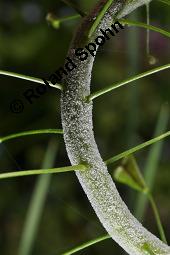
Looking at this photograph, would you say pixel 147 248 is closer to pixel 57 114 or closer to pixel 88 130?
pixel 88 130

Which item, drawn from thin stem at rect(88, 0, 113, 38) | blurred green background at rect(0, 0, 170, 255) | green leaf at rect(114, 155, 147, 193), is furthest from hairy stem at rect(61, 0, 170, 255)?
blurred green background at rect(0, 0, 170, 255)

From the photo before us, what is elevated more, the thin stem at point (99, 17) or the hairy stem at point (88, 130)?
the thin stem at point (99, 17)

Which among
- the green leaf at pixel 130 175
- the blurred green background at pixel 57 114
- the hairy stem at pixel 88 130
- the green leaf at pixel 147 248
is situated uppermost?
the blurred green background at pixel 57 114

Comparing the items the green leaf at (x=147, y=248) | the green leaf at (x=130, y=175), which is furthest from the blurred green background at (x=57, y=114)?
the green leaf at (x=147, y=248)

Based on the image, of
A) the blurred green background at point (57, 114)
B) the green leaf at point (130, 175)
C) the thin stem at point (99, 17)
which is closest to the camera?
the thin stem at point (99, 17)

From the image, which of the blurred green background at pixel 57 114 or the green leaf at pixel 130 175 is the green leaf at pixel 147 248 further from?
the blurred green background at pixel 57 114

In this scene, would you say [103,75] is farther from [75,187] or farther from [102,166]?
[102,166]

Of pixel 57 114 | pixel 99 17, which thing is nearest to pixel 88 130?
pixel 99 17

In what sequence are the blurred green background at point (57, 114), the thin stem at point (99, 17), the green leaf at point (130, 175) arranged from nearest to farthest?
1. the thin stem at point (99, 17)
2. the green leaf at point (130, 175)
3. the blurred green background at point (57, 114)
